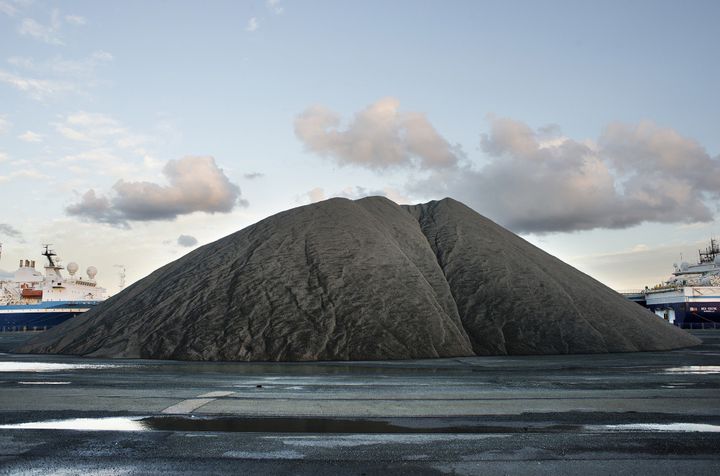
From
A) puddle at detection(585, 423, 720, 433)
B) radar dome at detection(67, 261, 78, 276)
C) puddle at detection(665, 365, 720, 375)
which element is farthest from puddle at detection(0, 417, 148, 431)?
radar dome at detection(67, 261, 78, 276)

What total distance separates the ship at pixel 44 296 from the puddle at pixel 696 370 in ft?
330

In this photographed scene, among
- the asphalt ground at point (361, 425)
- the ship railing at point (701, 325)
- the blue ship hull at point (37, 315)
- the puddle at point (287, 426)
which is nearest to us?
the asphalt ground at point (361, 425)

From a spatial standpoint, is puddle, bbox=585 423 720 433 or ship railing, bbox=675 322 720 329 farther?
ship railing, bbox=675 322 720 329

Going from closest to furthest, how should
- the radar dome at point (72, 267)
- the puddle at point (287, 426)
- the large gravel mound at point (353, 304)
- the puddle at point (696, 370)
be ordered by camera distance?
1. the puddle at point (287, 426)
2. the puddle at point (696, 370)
3. the large gravel mound at point (353, 304)
4. the radar dome at point (72, 267)

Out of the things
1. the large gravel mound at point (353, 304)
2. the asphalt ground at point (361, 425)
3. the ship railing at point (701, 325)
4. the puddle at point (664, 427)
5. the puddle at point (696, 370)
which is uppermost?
the large gravel mound at point (353, 304)

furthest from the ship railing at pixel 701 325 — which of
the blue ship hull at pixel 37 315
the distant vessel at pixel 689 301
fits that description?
the blue ship hull at pixel 37 315

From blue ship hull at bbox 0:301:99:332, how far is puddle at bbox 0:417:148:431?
100134 millimetres

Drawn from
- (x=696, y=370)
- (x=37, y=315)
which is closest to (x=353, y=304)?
(x=696, y=370)

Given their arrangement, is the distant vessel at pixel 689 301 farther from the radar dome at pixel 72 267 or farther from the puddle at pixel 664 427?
the radar dome at pixel 72 267

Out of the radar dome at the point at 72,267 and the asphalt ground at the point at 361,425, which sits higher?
the radar dome at the point at 72,267

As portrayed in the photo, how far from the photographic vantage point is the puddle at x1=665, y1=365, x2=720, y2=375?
790 inches

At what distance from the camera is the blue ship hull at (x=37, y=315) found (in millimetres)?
100125

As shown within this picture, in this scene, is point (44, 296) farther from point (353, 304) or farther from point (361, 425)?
point (361, 425)

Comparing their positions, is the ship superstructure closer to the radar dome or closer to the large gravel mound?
the large gravel mound
